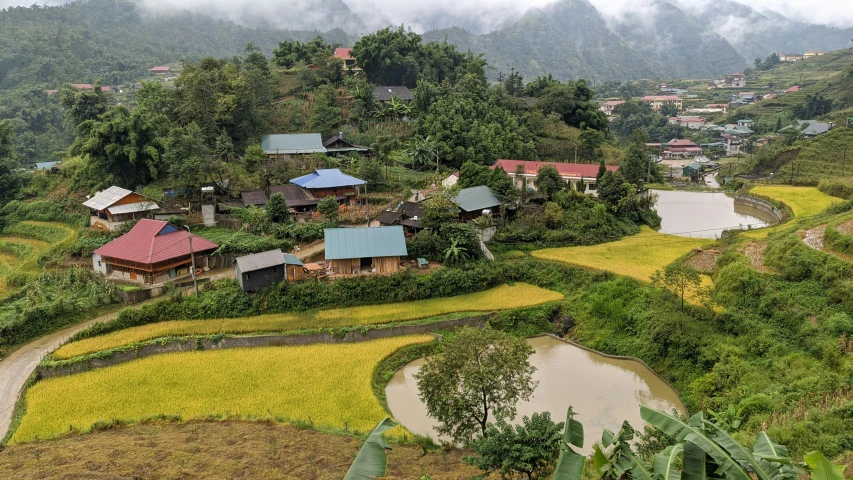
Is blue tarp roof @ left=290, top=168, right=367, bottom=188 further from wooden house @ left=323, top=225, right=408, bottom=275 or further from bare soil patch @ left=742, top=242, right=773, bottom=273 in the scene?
bare soil patch @ left=742, top=242, right=773, bottom=273

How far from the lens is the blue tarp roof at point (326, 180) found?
29.6 metres

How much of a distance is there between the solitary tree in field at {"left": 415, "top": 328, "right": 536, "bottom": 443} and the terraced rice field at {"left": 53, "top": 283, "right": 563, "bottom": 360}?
8218 millimetres

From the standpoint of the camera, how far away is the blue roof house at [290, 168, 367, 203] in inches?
1168

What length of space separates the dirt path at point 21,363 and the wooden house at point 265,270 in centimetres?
417

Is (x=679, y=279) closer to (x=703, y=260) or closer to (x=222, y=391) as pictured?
(x=703, y=260)

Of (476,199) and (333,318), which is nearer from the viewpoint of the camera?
(333,318)

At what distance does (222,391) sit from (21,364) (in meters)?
7.28

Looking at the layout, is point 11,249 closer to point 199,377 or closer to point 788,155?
point 199,377

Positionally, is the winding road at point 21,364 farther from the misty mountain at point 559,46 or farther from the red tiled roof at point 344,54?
the misty mountain at point 559,46

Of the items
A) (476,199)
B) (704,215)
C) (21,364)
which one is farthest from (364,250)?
(704,215)

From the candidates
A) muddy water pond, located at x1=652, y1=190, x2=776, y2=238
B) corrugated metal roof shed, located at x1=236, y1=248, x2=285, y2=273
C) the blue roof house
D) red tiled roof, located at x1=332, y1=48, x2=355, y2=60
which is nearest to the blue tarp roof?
the blue roof house

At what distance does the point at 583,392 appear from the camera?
16.9m

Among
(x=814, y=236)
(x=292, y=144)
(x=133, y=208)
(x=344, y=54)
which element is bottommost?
(x=814, y=236)

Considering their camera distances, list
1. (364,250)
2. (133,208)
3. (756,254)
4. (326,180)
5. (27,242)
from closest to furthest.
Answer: (756,254) → (364,250) → (133,208) → (27,242) → (326,180)
